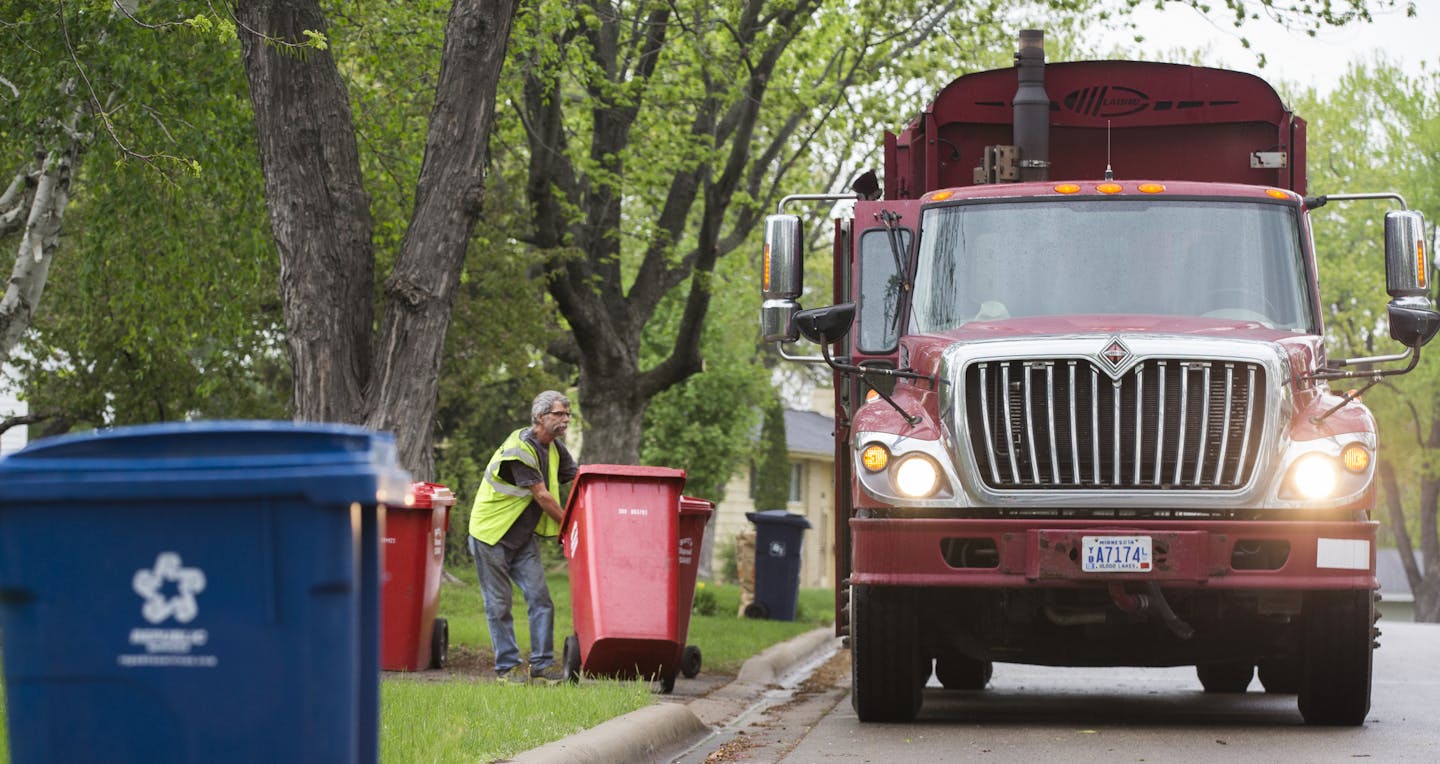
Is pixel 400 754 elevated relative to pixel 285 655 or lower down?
lower down

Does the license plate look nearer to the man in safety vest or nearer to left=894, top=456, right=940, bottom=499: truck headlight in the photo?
left=894, top=456, right=940, bottom=499: truck headlight

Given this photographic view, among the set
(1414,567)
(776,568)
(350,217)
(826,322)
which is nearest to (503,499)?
(350,217)

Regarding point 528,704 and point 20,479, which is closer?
point 20,479

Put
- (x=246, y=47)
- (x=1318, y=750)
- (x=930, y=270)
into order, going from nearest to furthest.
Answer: (x=1318, y=750), (x=930, y=270), (x=246, y=47)

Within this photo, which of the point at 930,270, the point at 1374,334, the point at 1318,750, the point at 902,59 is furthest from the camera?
the point at 1374,334

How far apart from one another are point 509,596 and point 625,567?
54.8 inches

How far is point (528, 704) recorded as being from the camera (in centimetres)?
882

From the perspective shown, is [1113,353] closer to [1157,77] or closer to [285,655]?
[1157,77]

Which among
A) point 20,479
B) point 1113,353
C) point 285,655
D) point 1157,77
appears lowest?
point 285,655

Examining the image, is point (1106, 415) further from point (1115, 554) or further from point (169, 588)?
point (169, 588)

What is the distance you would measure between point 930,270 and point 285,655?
645cm

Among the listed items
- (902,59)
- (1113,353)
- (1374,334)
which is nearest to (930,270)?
(1113,353)

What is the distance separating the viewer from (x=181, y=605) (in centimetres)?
428

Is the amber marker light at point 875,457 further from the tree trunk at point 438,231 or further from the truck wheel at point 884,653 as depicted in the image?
the tree trunk at point 438,231
